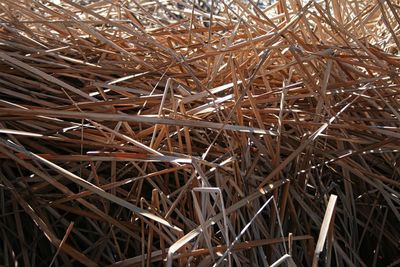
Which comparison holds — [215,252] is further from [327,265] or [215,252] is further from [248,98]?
[248,98]

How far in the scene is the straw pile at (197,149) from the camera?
1.15m

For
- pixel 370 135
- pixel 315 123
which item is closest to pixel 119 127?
pixel 315 123

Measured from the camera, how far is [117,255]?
1184 millimetres

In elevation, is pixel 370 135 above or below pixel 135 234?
above

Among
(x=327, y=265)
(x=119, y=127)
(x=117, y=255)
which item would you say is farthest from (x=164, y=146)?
(x=327, y=265)

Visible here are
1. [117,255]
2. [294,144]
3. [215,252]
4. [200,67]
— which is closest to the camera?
[215,252]

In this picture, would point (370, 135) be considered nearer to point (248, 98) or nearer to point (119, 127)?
point (248, 98)

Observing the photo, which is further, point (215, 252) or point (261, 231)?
point (261, 231)

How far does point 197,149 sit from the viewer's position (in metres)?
1.28

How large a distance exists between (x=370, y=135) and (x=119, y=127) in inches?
15.3

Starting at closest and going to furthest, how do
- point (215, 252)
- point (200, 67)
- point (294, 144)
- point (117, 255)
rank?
point (215, 252), point (117, 255), point (294, 144), point (200, 67)

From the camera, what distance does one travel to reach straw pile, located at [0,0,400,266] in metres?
1.15

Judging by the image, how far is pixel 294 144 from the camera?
1321 mm

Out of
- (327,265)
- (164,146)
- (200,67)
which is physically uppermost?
(200,67)
